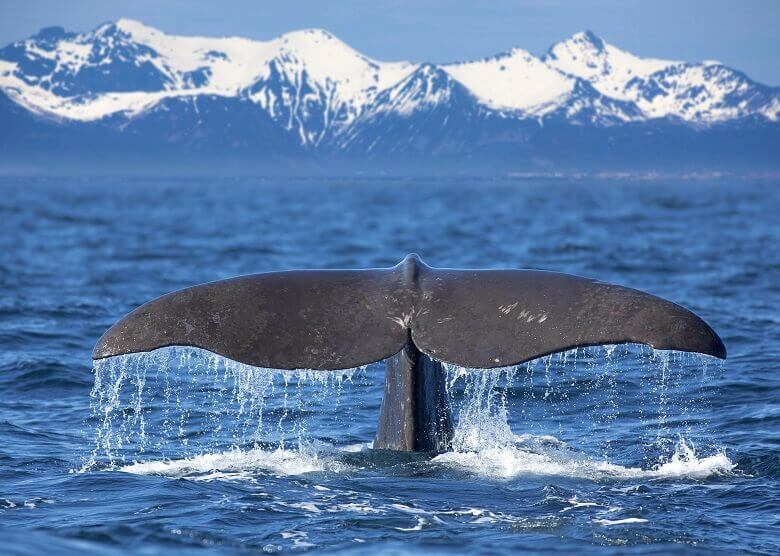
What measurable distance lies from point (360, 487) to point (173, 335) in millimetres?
1596

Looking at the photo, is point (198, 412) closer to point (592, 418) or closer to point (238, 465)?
→ point (238, 465)

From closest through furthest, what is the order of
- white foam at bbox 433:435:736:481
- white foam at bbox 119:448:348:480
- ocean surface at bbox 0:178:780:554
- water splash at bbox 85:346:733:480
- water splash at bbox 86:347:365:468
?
ocean surface at bbox 0:178:780:554 < white foam at bbox 433:435:736:481 < white foam at bbox 119:448:348:480 < water splash at bbox 85:346:733:480 < water splash at bbox 86:347:365:468

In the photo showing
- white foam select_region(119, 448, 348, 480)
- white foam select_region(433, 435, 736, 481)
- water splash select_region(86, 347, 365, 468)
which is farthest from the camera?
water splash select_region(86, 347, 365, 468)

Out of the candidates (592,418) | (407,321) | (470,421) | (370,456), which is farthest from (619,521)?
(592,418)

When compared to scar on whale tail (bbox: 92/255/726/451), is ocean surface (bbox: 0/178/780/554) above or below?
below

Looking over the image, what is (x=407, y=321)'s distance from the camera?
24.0 ft

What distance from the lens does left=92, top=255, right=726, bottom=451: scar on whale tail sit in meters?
6.87

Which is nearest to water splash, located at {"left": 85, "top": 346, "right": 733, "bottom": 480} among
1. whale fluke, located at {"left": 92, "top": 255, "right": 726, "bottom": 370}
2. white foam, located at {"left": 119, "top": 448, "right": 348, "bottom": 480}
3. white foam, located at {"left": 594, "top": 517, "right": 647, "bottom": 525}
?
white foam, located at {"left": 119, "top": 448, "right": 348, "bottom": 480}

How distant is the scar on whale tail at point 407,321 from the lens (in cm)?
687

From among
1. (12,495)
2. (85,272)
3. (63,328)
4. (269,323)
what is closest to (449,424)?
(269,323)

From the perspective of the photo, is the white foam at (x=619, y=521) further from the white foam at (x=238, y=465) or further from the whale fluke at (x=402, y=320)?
the white foam at (x=238, y=465)

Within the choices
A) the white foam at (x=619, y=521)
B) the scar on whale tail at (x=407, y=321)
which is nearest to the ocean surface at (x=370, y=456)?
the white foam at (x=619, y=521)

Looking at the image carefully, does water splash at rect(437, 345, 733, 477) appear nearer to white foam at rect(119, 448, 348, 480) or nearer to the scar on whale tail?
the scar on whale tail

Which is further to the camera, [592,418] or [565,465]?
[592,418]
